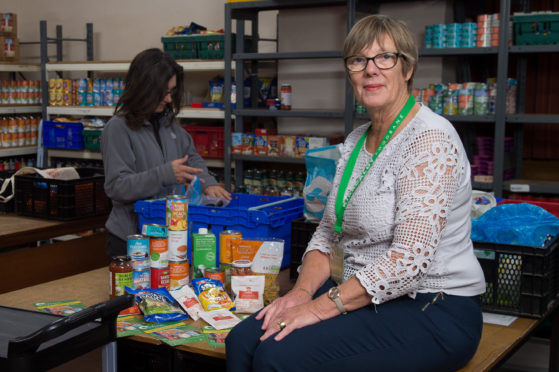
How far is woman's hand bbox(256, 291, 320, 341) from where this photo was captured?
180cm

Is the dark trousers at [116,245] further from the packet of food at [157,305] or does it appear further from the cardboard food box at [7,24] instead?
the cardboard food box at [7,24]

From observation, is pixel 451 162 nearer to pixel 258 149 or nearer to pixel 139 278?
pixel 139 278

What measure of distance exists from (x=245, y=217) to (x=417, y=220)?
984 millimetres

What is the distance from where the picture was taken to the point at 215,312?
2.13 m

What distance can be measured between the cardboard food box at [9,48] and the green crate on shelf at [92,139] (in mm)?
1676

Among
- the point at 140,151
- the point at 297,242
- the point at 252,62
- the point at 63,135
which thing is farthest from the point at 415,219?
the point at 63,135

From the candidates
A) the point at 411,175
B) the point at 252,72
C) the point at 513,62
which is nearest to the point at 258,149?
the point at 252,72

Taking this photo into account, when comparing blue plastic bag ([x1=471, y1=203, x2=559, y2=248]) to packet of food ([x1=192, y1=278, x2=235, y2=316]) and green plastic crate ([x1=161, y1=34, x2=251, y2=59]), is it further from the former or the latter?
green plastic crate ([x1=161, y1=34, x2=251, y2=59])

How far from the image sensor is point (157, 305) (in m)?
2.13

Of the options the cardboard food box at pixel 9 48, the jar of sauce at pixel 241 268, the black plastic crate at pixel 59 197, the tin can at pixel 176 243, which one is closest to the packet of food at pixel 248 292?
the jar of sauce at pixel 241 268

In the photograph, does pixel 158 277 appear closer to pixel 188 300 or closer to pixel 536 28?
pixel 188 300

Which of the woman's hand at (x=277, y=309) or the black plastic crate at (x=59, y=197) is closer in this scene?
the woman's hand at (x=277, y=309)

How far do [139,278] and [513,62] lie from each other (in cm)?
379

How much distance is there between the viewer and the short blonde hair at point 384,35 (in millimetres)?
1937
